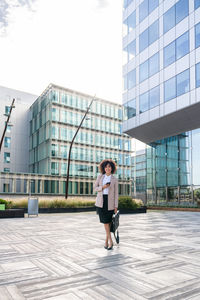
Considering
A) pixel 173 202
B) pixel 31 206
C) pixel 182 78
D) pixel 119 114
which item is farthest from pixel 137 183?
pixel 119 114

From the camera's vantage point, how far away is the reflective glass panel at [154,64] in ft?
89.7

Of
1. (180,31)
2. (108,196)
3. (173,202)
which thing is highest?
(180,31)

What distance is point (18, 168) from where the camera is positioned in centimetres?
5834

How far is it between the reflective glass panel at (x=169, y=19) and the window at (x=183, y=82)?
536 centimetres

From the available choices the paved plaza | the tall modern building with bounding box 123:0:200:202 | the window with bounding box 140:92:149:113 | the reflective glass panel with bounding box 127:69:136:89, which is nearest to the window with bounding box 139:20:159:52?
the tall modern building with bounding box 123:0:200:202

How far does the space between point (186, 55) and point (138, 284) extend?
2357 cm

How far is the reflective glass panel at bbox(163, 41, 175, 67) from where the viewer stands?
25562 mm

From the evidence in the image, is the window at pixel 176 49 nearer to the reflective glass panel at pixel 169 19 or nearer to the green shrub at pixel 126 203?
the reflective glass panel at pixel 169 19

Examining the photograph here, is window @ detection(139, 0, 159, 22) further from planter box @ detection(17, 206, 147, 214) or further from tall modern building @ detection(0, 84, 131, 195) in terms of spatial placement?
tall modern building @ detection(0, 84, 131, 195)

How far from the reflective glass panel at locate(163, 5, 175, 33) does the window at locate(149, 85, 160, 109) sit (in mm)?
5670

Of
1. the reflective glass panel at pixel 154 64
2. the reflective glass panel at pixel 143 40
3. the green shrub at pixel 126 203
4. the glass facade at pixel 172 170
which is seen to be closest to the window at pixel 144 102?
the reflective glass panel at pixel 154 64

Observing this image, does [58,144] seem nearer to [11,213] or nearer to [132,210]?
[132,210]

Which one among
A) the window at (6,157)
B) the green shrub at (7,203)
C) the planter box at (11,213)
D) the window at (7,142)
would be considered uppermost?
the window at (7,142)

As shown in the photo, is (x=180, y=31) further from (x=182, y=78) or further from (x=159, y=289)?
(x=159, y=289)
